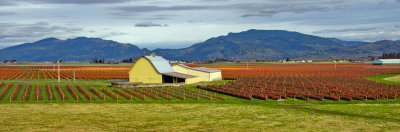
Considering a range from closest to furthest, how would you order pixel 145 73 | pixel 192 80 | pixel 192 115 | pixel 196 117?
pixel 196 117 → pixel 192 115 → pixel 145 73 → pixel 192 80

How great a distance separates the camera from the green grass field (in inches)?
1297

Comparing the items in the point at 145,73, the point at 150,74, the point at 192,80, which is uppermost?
the point at 145,73

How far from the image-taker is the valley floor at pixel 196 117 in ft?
107

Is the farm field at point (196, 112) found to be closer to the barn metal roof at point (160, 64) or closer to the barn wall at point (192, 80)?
the barn wall at point (192, 80)

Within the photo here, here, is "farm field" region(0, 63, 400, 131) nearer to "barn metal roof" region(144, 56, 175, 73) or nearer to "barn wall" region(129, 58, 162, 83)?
"barn wall" region(129, 58, 162, 83)

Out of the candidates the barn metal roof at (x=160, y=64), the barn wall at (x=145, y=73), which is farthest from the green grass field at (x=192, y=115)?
the barn metal roof at (x=160, y=64)

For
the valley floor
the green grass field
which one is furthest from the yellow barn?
the valley floor

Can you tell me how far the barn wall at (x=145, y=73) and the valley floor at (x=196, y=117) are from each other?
28.3 m

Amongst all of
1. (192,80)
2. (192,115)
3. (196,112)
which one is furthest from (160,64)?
(192,115)

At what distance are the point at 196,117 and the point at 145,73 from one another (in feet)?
127

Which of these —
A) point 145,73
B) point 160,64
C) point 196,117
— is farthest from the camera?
point 160,64

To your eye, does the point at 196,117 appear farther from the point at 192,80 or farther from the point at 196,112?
the point at 192,80

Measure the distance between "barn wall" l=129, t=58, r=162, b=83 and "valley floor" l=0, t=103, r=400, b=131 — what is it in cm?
2826

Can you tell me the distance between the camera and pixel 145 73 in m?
75.7
